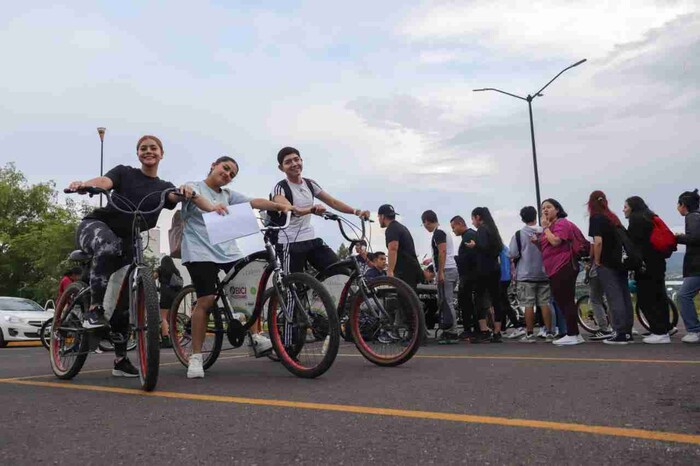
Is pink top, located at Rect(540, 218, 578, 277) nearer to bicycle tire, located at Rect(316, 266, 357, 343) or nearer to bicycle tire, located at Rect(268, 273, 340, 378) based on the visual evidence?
bicycle tire, located at Rect(316, 266, 357, 343)

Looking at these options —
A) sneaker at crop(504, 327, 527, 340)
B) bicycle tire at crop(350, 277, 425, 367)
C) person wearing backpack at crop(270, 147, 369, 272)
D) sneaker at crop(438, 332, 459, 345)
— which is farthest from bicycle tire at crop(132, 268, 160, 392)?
sneaker at crop(504, 327, 527, 340)

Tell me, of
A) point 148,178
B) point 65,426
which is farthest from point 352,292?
point 65,426

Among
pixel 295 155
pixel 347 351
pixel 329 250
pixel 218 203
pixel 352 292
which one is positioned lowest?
pixel 347 351

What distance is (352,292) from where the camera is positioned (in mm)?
5730

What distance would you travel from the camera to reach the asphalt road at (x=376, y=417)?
2.57 metres

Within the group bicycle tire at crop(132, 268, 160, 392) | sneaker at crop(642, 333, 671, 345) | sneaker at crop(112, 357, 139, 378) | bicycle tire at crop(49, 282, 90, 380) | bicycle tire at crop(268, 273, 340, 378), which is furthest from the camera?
sneaker at crop(642, 333, 671, 345)

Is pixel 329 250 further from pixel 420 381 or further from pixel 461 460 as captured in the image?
pixel 461 460

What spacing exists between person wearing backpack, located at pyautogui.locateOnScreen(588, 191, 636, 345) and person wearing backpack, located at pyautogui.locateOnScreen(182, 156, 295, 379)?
4.51m

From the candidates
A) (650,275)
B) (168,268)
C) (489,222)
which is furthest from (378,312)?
(168,268)

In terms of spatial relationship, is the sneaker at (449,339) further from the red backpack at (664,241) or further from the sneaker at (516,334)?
the red backpack at (664,241)

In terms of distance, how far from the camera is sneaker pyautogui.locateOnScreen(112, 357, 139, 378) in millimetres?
5551

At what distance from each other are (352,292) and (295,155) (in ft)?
4.52

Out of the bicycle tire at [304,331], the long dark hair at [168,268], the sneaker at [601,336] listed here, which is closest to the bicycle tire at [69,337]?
the bicycle tire at [304,331]

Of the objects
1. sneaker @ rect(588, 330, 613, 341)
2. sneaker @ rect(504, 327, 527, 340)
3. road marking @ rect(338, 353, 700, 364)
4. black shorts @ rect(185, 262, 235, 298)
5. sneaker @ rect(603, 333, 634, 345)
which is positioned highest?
black shorts @ rect(185, 262, 235, 298)
